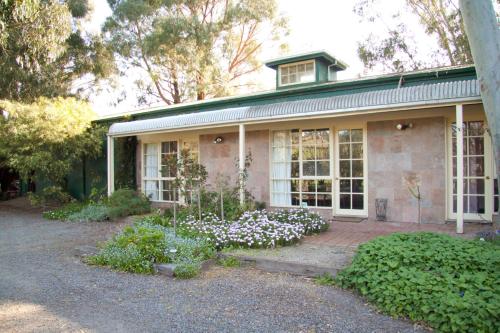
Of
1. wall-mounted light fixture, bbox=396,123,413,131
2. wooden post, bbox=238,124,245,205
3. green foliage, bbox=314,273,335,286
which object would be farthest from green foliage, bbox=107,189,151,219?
wall-mounted light fixture, bbox=396,123,413,131

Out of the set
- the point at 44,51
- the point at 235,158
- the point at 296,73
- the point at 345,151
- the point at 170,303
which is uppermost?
the point at 44,51

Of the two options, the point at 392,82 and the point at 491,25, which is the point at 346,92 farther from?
the point at 491,25

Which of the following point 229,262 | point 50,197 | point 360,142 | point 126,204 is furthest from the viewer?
point 50,197

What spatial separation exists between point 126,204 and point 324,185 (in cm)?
531

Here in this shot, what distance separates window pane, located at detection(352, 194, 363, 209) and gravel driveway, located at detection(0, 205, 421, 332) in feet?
13.0

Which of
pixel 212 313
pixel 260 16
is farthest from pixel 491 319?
pixel 260 16

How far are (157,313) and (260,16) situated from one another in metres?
19.9

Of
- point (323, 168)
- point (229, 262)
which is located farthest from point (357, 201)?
point (229, 262)

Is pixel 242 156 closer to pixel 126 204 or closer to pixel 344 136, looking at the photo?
pixel 344 136

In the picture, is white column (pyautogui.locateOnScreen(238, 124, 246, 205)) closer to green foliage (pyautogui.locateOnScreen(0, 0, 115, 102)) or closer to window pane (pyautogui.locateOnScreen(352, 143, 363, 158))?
window pane (pyautogui.locateOnScreen(352, 143, 363, 158))

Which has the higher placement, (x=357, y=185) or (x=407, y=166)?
(x=407, y=166)

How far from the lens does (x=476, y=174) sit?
24.2ft

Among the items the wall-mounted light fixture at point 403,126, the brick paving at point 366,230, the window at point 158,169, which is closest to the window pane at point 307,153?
the brick paving at point 366,230

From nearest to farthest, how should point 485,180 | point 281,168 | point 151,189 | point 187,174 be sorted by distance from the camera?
point 485,180
point 187,174
point 281,168
point 151,189
